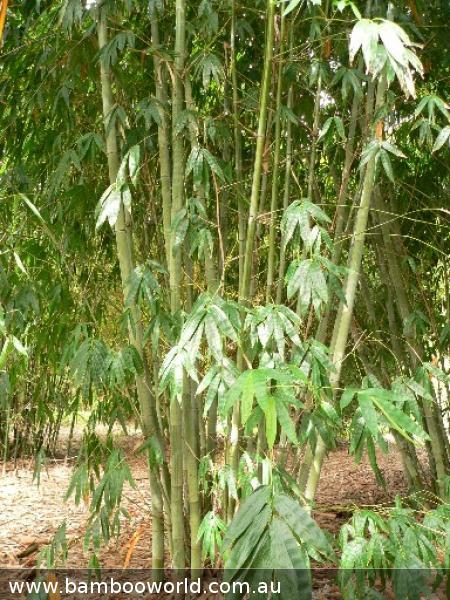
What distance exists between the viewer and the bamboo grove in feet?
4.39

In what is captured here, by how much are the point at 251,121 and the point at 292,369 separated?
1450 millimetres

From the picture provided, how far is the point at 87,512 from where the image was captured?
135 inches

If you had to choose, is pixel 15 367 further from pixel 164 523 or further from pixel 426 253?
pixel 426 253

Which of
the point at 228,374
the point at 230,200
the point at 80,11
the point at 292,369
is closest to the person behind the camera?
the point at 292,369

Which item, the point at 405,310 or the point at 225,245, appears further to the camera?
the point at 405,310

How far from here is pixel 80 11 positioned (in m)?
1.75

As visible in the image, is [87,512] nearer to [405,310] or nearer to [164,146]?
[405,310]

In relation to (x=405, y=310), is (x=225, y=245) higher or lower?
higher

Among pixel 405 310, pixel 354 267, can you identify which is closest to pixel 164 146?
pixel 354 267

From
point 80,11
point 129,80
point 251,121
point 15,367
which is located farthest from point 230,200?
point 15,367

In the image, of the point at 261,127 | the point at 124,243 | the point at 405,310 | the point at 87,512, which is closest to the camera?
the point at 261,127

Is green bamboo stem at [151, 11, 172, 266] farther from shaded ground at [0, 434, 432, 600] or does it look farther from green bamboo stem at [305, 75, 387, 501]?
shaded ground at [0, 434, 432, 600]

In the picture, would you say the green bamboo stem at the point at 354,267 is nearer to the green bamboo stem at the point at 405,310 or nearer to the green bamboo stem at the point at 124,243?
the green bamboo stem at the point at 124,243

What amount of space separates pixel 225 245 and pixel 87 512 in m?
1.95
